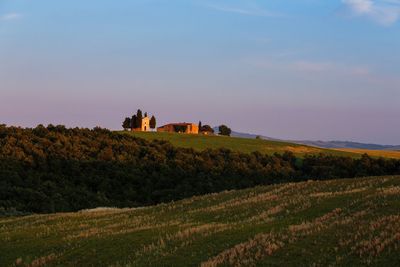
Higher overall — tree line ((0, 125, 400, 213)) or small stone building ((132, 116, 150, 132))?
small stone building ((132, 116, 150, 132))

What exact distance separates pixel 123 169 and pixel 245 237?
80.3m

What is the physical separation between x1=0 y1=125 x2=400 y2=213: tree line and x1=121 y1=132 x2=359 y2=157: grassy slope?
8115 mm

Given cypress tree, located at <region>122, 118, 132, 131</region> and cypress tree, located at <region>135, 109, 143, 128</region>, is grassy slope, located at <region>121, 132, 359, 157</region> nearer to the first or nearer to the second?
cypress tree, located at <region>135, 109, 143, 128</region>

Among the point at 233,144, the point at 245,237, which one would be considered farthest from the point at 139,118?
the point at 245,237

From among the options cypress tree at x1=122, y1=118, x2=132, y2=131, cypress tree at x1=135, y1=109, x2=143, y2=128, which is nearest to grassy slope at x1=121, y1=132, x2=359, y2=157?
cypress tree at x1=135, y1=109, x2=143, y2=128

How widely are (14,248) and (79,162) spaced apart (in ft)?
245

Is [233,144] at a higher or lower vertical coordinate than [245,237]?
higher

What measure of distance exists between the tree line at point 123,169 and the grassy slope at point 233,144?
812 centimetres

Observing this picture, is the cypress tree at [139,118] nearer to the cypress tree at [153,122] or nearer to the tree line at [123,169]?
the cypress tree at [153,122]

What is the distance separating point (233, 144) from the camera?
438 ft

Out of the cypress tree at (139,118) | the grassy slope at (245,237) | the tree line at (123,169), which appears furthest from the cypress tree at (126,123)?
the grassy slope at (245,237)

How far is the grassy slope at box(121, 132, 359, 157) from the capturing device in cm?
12807

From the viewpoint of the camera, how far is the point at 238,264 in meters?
16.2

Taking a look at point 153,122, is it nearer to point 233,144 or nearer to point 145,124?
point 145,124
